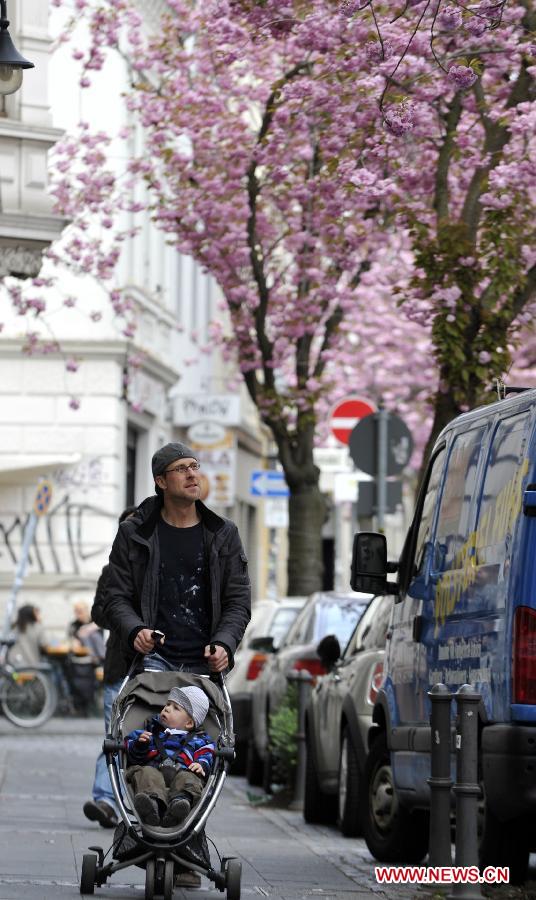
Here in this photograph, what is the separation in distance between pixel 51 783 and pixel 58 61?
16551mm

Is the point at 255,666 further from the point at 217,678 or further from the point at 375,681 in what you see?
the point at 217,678

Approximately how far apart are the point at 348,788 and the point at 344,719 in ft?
1.38

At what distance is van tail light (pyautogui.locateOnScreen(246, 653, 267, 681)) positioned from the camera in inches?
782

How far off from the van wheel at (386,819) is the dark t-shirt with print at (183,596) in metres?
1.92

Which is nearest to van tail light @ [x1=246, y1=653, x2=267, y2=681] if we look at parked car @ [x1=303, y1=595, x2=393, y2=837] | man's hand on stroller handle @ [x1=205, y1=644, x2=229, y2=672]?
Result: parked car @ [x1=303, y1=595, x2=393, y2=837]

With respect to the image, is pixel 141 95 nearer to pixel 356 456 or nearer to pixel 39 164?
pixel 39 164

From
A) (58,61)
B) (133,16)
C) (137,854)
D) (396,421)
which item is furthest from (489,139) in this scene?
→ (58,61)

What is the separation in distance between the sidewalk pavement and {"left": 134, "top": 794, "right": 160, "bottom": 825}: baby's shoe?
0.65 meters

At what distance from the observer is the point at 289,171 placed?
64.4ft

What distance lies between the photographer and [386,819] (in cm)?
1136

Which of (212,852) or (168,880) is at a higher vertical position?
(168,880)

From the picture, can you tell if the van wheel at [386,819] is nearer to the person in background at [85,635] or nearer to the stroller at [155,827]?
the stroller at [155,827]

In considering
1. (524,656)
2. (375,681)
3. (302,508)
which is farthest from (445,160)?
(524,656)

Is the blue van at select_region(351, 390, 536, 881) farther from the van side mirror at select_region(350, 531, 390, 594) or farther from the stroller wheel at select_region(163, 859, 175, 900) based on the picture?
the stroller wheel at select_region(163, 859, 175, 900)
